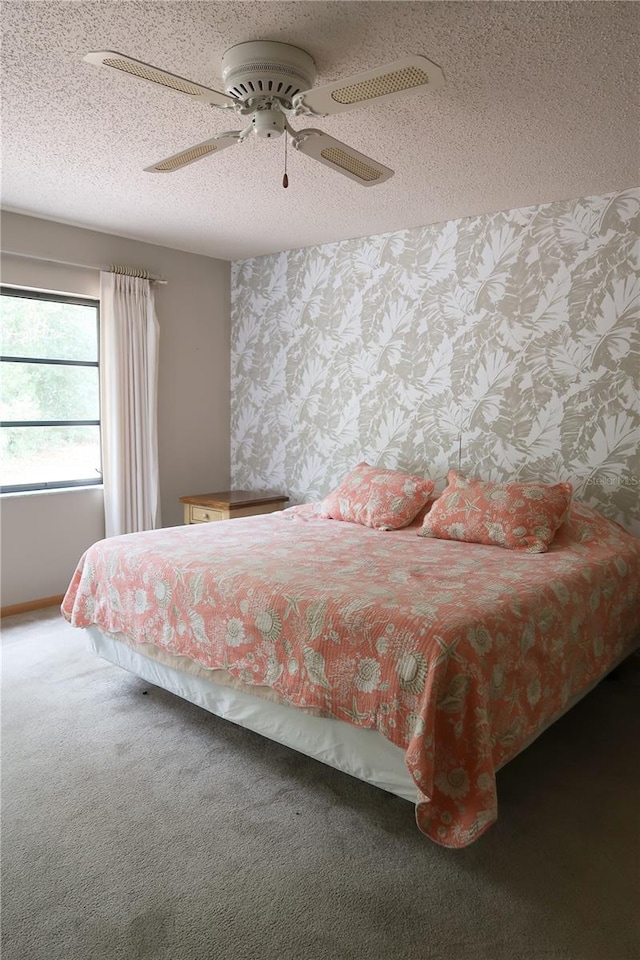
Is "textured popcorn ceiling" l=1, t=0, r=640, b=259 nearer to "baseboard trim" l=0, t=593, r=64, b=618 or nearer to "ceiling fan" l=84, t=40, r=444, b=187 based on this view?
"ceiling fan" l=84, t=40, r=444, b=187

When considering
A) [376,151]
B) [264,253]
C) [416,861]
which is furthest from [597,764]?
[264,253]

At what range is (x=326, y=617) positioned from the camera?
212cm

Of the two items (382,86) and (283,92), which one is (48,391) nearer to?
(283,92)

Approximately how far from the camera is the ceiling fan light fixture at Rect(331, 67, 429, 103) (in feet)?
5.57

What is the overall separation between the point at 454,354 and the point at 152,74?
8.21ft

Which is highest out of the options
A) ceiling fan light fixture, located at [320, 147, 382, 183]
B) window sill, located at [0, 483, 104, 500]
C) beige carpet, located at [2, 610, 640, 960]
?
ceiling fan light fixture, located at [320, 147, 382, 183]

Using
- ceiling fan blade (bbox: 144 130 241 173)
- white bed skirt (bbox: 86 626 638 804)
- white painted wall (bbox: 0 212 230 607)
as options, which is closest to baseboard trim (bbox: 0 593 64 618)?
white painted wall (bbox: 0 212 230 607)

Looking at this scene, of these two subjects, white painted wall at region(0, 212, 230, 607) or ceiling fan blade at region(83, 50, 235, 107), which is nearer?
ceiling fan blade at region(83, 50, 235, 107)

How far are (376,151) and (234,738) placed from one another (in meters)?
2.51

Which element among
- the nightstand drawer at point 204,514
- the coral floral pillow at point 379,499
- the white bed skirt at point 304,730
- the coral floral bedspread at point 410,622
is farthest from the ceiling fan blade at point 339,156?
the nightstand drawer at point 204,514

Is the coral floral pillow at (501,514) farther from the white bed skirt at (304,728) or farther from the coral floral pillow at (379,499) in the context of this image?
the white bed skirt at (304,728)

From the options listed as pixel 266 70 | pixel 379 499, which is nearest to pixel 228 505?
pixel 379 499

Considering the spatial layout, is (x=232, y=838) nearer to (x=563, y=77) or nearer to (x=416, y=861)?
(x=416, y=861)

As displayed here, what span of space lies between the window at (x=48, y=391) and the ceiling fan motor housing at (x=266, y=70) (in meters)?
2.43
